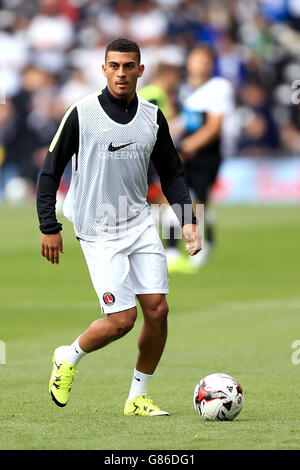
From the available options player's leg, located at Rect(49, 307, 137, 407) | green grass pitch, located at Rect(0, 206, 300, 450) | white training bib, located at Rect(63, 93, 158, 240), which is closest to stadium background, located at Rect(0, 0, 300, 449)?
green grass pitch, located at Rect(0, 206, 300, 450)

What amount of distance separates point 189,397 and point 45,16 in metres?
23.0

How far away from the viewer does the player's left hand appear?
672 cm

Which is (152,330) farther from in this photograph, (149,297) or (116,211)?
(116,211)

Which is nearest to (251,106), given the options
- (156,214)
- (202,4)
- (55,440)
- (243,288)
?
(202,4)

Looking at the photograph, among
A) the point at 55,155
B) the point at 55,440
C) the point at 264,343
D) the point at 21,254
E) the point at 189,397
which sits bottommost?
the point at 21,254

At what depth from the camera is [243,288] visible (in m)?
13.6

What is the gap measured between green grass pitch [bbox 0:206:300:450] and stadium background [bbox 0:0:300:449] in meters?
0.02

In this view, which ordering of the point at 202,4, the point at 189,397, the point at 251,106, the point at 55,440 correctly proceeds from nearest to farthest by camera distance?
1. the point at 55,440
2. the point at 189,397
3. the point at 251,106
4. the point at 202,4

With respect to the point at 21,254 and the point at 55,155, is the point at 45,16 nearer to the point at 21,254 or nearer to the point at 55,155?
the point at 21,254

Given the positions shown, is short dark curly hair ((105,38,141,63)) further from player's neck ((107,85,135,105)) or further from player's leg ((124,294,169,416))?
player's leg ((124,294,169,416))

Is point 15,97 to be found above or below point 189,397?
below

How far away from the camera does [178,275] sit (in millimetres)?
15180

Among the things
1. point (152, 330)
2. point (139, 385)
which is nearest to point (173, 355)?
point (139, 385)

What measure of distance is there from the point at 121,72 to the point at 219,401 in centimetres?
208
